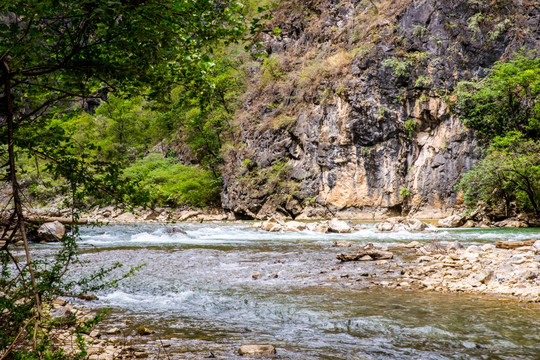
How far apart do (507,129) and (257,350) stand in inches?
941

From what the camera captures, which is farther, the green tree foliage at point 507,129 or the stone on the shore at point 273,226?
the stone on the shore at point 273,226

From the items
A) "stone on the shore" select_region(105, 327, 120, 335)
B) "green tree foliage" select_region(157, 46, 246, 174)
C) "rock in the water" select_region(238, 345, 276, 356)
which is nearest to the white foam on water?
"stone on the shore" select_region(105, 327, 120, 335)

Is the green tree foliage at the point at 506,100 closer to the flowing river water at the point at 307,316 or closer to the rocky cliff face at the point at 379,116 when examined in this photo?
the rocky cliff face at the point at 379,116

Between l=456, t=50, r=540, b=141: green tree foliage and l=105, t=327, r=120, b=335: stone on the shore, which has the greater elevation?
l=456, t=50, r=540, b=141: green tree foliage

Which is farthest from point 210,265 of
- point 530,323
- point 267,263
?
point 530,323

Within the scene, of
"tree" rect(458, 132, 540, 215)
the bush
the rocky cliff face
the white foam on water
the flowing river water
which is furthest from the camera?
the bush

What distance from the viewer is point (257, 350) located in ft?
12.7

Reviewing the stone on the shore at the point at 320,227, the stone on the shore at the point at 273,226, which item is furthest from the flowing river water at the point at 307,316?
the stone on the shore at the point at 273,226

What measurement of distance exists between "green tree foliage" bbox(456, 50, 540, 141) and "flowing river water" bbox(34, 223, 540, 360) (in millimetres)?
18584

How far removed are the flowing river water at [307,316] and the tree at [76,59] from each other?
77 centimetres

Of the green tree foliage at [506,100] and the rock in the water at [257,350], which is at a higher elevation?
the green tree foliage at [506,100]

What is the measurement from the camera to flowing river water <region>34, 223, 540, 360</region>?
4.05 metres

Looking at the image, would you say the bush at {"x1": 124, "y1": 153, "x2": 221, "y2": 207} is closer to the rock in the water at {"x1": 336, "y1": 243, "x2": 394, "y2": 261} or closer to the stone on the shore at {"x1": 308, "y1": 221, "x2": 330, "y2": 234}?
the stone on the shore at {"x1": 308, "y1": 221, "x2": 330, "y2": 234}

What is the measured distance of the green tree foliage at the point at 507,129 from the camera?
18.8m
